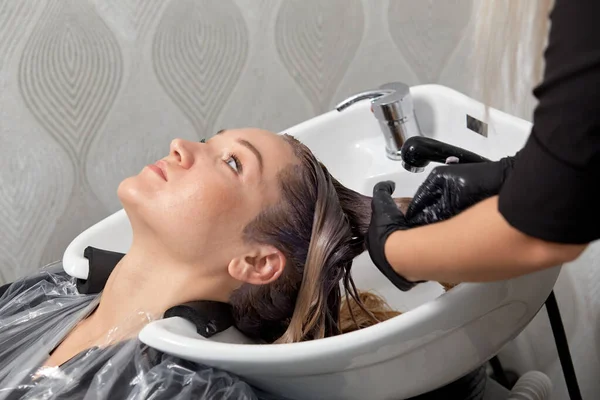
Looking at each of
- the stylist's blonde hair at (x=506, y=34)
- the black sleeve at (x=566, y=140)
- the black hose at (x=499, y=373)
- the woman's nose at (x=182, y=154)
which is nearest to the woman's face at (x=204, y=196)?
the woman's nose at (x=182, y=154)

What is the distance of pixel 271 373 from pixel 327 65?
815 millimetres

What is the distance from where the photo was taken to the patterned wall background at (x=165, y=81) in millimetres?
1290

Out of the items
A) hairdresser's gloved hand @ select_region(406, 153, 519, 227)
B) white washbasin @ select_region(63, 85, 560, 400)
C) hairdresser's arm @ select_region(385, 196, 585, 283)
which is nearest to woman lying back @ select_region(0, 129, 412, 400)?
white washbasin @ select_region(63, 85, 560, 400)

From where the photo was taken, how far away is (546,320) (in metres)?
1.47

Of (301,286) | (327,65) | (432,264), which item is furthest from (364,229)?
(327,65)

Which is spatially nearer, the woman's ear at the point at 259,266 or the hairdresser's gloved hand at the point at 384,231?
the hairdresser's gloved hand at the point at 384,231

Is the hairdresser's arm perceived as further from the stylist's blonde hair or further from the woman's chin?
the woman's chin

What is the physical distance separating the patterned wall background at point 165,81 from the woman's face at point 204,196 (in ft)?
1.15

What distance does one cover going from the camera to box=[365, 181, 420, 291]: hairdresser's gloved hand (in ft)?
2.67

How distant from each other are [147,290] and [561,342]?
2.32ft

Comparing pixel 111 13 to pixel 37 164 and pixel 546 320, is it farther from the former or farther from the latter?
pixel 546 320

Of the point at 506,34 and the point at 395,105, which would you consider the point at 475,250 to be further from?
the point at 395,105

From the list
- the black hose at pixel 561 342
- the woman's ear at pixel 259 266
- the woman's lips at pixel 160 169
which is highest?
the woman's lips at pixel 160 169

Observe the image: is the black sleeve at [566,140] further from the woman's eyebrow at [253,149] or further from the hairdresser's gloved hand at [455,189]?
the woman's eyebrow at [253,149]
